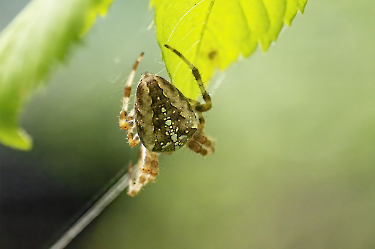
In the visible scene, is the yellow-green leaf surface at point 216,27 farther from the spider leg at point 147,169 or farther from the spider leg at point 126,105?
the spider leg at point 147,169

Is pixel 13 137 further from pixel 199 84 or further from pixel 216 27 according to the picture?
pixel 199 84

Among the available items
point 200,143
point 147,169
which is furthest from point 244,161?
point 147,169

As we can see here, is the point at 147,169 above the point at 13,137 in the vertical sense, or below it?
below

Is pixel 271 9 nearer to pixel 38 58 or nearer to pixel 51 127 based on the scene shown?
pixel 38 58

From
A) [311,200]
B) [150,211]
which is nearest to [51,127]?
[150,211]

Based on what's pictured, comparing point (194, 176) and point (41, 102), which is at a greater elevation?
point (41, 102)

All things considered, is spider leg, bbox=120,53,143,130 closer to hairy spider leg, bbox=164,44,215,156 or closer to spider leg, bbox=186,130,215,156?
hairy spider leg, bbox=164,44,215,156
